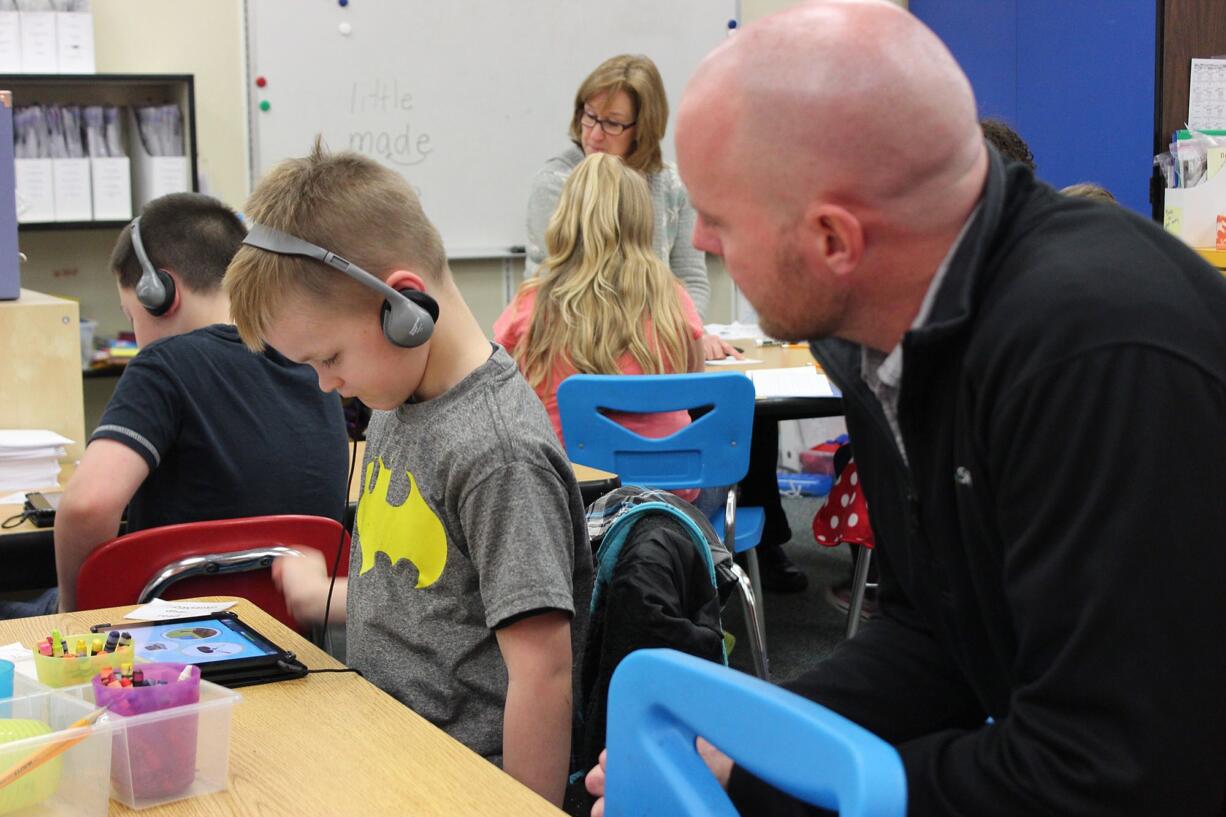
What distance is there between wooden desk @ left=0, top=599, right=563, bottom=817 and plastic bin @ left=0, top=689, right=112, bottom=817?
0.03 metres

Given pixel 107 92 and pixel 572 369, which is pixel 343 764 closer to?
pixel 572 369

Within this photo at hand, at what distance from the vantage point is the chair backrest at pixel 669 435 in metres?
2.73

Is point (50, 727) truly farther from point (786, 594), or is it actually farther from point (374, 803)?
point (786, 594)

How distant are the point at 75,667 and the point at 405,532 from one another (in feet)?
1.20

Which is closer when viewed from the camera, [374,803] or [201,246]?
[374,803]

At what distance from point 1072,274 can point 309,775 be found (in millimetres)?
704

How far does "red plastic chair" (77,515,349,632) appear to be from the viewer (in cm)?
172

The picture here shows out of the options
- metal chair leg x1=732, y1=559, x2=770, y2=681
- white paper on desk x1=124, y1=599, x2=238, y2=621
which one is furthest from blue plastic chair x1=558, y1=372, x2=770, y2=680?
white paper on desk x1=124, y1=599, x2=238, y2=621

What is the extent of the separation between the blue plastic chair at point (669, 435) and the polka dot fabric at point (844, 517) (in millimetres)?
397

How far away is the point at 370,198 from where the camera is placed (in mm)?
1398

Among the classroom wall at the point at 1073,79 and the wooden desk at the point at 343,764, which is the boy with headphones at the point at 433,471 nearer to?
the wooden desk at the point at 343,764

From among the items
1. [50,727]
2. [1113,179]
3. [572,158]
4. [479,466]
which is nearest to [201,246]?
[479,466]

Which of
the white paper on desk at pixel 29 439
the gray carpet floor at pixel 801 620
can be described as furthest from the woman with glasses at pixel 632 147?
the white paper on desk at pixel 29 439

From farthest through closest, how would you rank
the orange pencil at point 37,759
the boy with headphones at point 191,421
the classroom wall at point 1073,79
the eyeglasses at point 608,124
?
the classroom wall at point 1073,79, the eyeglasses at point 608,124, the boy with headphones at point 191,421, the orange pencil at point 37,759
